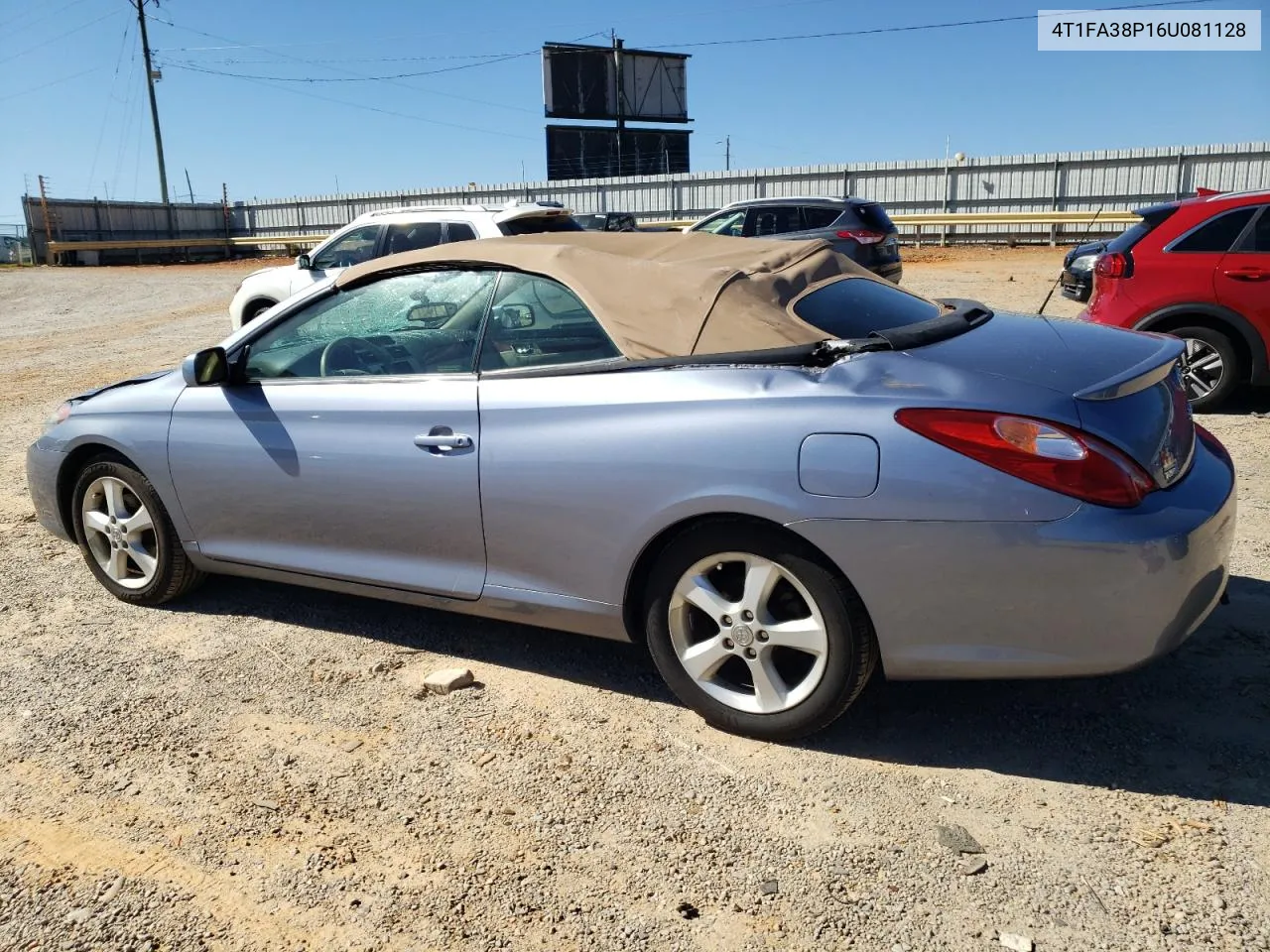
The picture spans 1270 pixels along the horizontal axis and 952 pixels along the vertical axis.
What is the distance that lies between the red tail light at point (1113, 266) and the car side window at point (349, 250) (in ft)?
22.9

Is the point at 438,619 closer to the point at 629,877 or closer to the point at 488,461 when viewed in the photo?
the point at 488,461

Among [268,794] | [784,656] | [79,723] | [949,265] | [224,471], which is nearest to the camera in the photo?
[268,794]

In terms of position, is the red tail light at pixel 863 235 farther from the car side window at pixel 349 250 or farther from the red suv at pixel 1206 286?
the red suv at pixel 1206 286

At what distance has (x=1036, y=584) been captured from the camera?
9.49 feet

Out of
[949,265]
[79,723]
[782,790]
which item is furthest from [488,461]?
[949,265]

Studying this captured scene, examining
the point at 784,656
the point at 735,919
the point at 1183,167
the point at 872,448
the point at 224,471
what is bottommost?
the point at 735,919

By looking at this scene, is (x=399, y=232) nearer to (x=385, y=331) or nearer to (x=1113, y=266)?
(x=1113, y=266)

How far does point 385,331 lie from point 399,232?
7.26 meters

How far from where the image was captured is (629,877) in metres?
2.77

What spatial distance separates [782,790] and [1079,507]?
1.16 m

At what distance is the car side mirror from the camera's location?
4238 millimetres

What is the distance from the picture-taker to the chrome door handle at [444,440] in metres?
3.71

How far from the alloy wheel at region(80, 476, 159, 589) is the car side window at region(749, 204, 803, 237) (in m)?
12.8

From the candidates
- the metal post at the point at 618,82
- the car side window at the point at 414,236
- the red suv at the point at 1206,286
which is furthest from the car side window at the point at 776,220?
the metal post at the point at 618,82
